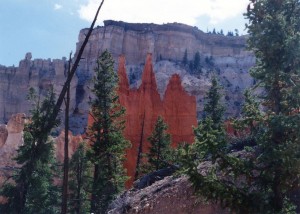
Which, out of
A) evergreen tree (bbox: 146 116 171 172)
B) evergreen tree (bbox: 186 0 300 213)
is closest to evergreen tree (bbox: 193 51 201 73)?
evergreen tree (bbox: 146 116 171 172)

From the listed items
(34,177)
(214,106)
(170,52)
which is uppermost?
(170,52)

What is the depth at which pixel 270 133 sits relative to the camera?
40.1 feet

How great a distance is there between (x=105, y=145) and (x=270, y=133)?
62.7 feet

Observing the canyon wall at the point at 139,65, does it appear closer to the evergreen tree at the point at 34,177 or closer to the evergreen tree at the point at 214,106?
the evergreen tree at the point at 214,106

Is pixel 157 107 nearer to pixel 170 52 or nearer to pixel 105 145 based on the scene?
pixel 105 145

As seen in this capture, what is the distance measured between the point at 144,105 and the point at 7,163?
57.5ft

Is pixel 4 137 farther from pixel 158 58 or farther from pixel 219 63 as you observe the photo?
pixel 219 63

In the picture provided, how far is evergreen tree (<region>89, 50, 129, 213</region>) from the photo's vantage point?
2906cm

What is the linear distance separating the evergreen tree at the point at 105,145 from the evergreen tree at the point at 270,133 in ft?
55.5

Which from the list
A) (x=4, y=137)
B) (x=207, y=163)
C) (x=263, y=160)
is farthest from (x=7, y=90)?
(x=263, y=160)

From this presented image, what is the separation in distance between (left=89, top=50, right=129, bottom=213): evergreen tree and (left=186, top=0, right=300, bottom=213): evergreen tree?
55.5 feet

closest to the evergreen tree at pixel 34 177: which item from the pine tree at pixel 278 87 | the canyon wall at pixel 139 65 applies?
the pine tree at pixel 278 87

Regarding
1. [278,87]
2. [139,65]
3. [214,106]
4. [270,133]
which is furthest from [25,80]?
[270,133]

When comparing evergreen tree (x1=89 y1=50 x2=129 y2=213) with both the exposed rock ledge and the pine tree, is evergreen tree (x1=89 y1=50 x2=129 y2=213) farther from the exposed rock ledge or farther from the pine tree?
the pine tree
